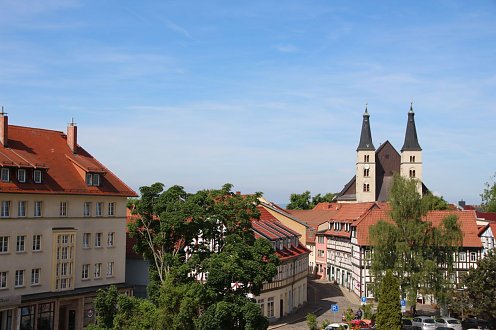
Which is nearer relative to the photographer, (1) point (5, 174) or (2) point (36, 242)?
(1) point (5, 174)

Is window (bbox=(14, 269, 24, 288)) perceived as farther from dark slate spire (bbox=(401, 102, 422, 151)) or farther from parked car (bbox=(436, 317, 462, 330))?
dark slate spire (bbox=(401, 102, 422, 151))

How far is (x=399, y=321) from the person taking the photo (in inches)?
1727

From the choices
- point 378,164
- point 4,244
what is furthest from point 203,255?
point 378,164

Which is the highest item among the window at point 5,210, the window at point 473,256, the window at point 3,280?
the window at point 5,210

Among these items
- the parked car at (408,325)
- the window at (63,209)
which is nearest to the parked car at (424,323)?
the parked car at (408,325)

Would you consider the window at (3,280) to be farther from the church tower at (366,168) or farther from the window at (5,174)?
the church tower at (366,168)

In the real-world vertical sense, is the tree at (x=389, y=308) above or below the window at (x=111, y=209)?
below

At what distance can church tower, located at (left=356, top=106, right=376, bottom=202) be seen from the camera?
13112cm

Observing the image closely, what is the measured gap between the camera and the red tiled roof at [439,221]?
6594 centimetres

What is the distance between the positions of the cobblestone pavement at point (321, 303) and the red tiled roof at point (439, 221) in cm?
634

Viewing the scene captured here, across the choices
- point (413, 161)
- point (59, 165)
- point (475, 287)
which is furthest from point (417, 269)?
point (413, 161)

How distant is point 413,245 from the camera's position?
188ft

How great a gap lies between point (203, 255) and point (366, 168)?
316 ft

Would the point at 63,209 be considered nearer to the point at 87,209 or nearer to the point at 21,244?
the point at 87,209
